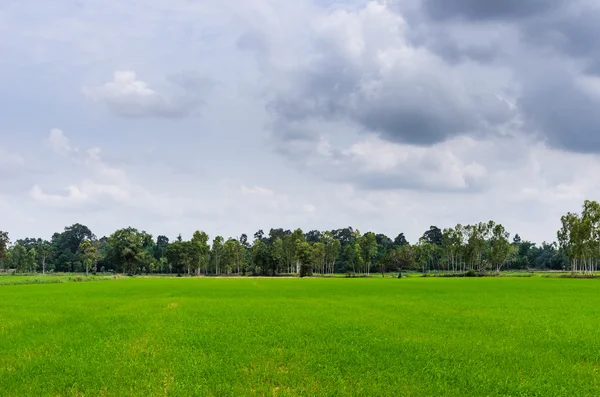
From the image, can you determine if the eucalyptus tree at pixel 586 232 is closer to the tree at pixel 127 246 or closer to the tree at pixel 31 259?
the tree at pixel 127 246

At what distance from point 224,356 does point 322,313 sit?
1148cm

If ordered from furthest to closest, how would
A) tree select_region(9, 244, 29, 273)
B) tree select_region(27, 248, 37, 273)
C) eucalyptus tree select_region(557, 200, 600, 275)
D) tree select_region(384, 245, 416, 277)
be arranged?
tree select_region(384, 245, 416, 277)
tree select_region(9, 244, 29, 273)
tree select_region(27, 248, 37, 273)
eucalyptus tree select_region(557, 200, 600, 275)

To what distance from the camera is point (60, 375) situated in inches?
516

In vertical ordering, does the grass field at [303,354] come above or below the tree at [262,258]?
above

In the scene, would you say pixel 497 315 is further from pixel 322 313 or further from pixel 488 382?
pixel 488 382

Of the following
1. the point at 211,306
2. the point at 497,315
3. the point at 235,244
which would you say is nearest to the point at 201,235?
the point at 235,244

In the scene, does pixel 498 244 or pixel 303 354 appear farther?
pixel 498 244

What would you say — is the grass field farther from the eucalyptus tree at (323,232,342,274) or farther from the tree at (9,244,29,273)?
the tree at (9,244,29,273)

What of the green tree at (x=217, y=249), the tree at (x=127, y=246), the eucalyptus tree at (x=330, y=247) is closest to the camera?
the tree at (x=127, y=246)

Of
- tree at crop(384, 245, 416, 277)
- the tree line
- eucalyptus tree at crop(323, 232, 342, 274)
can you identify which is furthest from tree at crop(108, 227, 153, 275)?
tree at crop(384, 245, 416, 277)

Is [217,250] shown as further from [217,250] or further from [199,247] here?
[199,247]

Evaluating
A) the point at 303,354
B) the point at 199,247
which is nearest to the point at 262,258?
the point at 199,247

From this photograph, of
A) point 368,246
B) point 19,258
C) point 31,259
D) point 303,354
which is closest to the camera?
point 303,354

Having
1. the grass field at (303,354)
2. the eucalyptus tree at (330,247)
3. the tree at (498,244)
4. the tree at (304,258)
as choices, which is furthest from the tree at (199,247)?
the grass field at (303,354)
